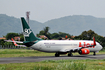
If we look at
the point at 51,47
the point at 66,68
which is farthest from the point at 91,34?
the point at 66,68

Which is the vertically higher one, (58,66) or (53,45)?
(53,45)

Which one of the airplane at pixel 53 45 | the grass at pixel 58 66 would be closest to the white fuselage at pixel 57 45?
the airplane at pixel 53 45

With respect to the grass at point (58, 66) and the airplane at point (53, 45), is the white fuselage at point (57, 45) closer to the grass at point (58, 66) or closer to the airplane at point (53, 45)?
the airplane at point (53, 45)

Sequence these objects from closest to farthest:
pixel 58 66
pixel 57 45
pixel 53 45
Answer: pixel 58 66 < pixel 53 45 < pixel 57 45

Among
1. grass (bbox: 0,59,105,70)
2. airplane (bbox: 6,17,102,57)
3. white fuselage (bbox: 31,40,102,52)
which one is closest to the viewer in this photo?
grass (bbox: 0,59,105,70)

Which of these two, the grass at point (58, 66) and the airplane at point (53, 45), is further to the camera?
the airplane at point (53, 45)

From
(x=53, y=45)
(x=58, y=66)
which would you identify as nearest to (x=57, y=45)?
(x=53, y=45)

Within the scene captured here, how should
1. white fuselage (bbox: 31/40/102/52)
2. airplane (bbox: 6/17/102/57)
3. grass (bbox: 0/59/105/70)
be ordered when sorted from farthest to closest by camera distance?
white fuselage (bbox: 31/40/102/52), airplane (bbox: 6/17/102/57), grass (bbox: 0/59/105/70)

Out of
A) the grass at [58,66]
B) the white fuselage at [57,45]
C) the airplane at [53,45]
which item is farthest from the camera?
the white fuselage at [57,45]

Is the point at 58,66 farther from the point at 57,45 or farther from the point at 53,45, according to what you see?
the point at 57,45

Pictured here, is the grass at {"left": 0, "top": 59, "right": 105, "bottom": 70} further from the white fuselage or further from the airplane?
the white fuselage

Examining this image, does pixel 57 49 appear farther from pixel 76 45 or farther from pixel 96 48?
pixel 96 48

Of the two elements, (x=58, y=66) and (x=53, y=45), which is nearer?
(x=58, y=66)

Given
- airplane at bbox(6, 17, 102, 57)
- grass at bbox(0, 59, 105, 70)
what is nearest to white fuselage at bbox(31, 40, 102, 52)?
airplane at bbox(6, 17, 102, 57)
